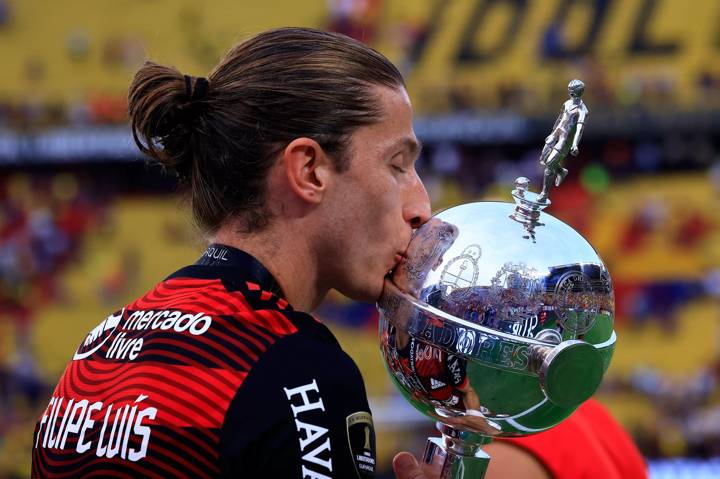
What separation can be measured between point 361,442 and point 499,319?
11.1 inches

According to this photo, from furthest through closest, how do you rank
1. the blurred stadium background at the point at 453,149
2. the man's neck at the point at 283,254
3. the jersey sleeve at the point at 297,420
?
the blurred stadium background at the point at 453,149
the man's neck at the point at 283,254
the jersey sleeve at the point at 297,420

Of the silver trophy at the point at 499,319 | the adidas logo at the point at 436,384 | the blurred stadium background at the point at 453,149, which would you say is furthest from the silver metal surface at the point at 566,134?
the blurred stadium background at the point at 453,149

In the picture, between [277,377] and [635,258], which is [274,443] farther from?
[635,258]

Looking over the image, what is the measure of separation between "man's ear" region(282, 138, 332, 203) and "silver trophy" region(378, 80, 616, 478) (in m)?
0.20

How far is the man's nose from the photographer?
5.90 ft

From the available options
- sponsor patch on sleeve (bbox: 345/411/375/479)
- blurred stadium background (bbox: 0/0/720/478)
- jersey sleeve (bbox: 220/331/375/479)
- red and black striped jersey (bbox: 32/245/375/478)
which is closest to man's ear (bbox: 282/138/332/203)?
red and black striped jersey (bbox: 32/245/375/478)

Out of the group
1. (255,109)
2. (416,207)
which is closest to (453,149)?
(416,207)

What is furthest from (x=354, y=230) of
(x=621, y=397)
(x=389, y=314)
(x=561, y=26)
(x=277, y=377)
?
(x=561, y=26)

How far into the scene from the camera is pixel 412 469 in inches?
67.9

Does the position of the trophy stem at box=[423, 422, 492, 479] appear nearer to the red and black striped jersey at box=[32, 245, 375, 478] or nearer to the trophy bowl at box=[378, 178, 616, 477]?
the trophy bowl at box=[378, 178, 616, 477]

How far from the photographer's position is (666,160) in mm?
13141

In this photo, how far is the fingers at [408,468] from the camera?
172cm

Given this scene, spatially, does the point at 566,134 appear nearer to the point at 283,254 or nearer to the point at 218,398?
the point at 283,254

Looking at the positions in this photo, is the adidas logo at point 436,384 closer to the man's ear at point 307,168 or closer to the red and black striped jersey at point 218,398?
the red and black striped jersey at point 218,398
